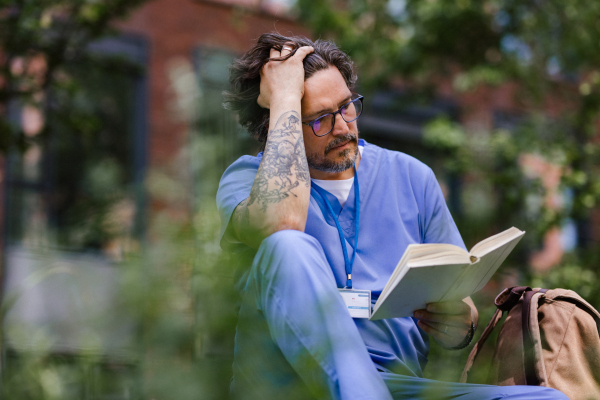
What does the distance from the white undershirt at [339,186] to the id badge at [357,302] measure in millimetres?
375

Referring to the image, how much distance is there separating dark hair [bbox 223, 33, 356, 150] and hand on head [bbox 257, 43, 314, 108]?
0.02 meters

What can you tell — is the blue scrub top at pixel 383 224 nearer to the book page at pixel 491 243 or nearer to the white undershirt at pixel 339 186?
the white undershirt at pixel 339 186

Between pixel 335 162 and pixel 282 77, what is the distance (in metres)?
0.35

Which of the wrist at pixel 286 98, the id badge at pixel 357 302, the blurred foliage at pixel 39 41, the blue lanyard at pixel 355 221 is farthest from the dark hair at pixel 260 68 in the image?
the blurred foliage at pixel 39 41

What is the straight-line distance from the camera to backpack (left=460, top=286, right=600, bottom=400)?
159cm

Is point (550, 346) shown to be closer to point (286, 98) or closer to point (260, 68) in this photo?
point (286, 98)

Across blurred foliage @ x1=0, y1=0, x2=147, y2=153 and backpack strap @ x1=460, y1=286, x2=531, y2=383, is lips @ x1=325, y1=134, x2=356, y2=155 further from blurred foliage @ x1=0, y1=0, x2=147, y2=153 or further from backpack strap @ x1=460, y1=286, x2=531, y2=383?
blurred foliage @ x1=0, y1=0, x2=147, y2=153

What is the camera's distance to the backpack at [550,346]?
5.21 feet

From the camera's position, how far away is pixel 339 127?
7.18 ft

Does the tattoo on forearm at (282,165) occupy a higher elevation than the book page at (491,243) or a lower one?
higher

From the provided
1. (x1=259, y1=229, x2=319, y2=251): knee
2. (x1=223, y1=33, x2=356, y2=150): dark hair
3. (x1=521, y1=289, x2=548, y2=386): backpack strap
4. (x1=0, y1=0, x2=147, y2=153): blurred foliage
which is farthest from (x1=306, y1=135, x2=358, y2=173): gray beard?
(x1=0, y1=0, x2=147, y2=153): blurred foliage

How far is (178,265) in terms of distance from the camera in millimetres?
749

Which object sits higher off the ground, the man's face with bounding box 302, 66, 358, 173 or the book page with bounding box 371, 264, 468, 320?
the man's face with bounding box 302, 66, 358, 173

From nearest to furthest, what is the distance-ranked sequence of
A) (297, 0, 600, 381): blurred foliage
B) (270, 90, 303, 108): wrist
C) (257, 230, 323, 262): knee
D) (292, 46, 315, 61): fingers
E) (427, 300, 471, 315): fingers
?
1. (257, 230, 323, 262): knee
2. (427, 300, 471, 315): fingers
3. (270, 90, 303, 108): wrist
4. (292, 46, 315, 61): fingers
5. (297, 0, 600, 381): blurred foliage
